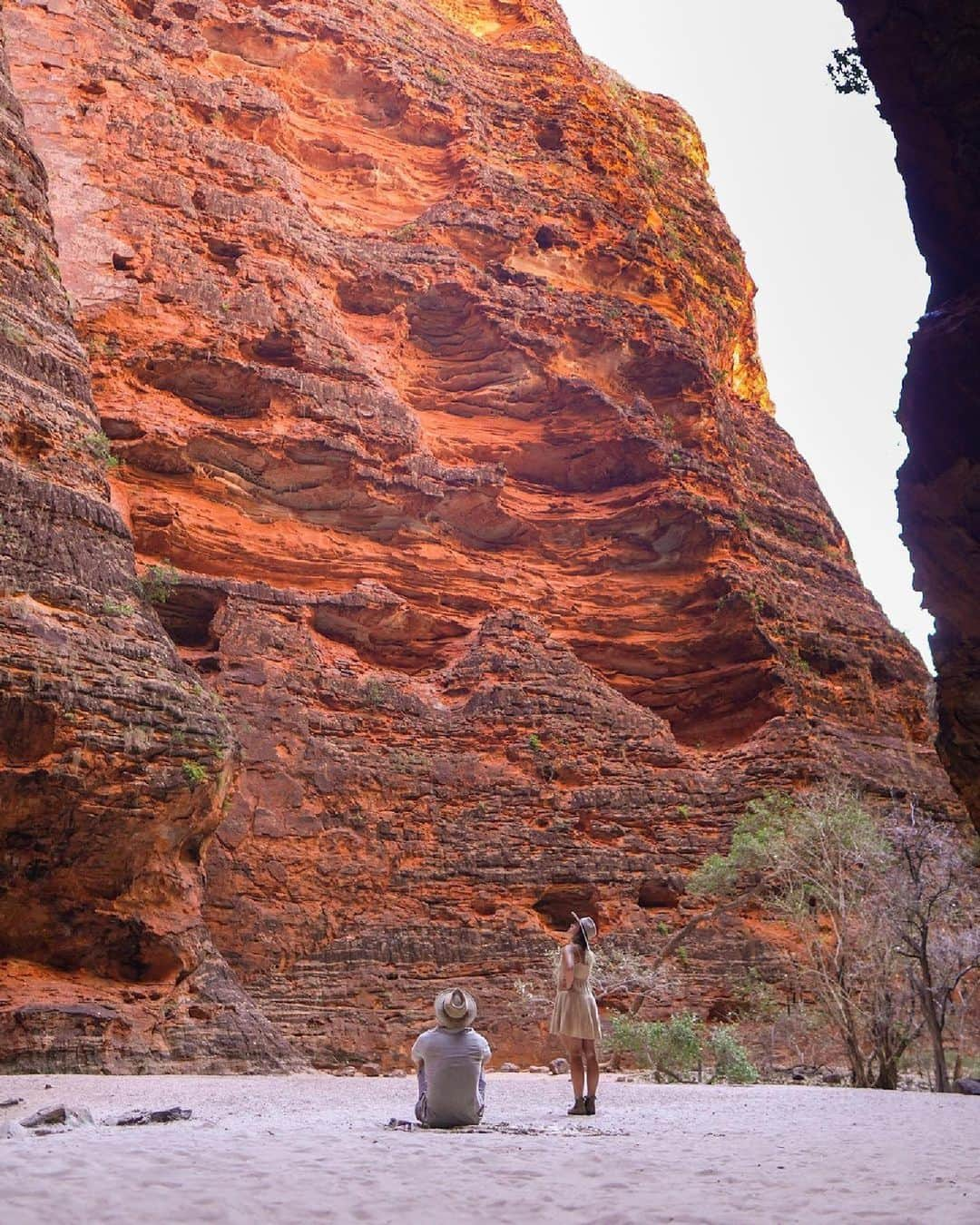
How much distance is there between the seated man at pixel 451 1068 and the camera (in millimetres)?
8062

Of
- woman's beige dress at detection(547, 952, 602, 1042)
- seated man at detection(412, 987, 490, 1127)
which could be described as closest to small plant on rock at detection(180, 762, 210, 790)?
woman's beige dress at detection(547, 952, 602, 1042)

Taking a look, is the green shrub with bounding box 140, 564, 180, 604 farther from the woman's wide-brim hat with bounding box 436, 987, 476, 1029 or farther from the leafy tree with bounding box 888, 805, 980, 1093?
the woman's wide-brim hat with bounding box 436, 987, 476, 1029

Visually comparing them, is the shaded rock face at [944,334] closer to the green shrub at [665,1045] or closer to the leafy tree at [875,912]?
the leafy tree at [875,912]

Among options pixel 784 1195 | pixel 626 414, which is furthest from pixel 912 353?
pixel 626 414

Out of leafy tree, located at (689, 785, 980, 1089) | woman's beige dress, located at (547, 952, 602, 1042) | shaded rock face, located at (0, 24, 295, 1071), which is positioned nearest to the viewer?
woman's beige dress, located at (547, 952, 602, 1042)

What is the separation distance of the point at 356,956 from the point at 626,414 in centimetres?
1636

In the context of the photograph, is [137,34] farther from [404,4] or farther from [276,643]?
[276,643]

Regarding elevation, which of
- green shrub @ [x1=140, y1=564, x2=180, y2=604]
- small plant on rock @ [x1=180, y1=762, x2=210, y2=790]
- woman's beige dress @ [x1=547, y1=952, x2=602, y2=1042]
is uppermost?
green shrub @ [x1=140, y1=564, x2=180, y2=604]

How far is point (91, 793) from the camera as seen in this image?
542 inches

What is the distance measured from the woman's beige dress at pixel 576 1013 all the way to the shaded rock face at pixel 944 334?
11.4 feet

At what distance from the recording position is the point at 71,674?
45.5ft

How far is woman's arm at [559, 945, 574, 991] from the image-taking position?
943cm

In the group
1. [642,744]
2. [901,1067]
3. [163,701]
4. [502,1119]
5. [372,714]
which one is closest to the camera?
[502,1119]

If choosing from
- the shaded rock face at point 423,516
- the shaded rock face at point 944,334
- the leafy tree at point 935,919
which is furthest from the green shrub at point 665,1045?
the shaded rock face at point 944,334
